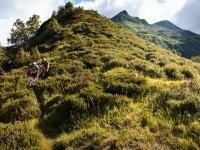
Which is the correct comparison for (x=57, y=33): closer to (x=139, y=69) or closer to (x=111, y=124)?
(x=139, y=69)

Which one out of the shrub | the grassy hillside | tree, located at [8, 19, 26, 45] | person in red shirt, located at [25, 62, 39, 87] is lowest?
the shrub

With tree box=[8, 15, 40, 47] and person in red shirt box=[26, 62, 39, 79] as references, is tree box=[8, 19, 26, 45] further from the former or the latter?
person in red shirt box=[26, 62, 39, 79]

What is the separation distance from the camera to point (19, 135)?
34.7 ft

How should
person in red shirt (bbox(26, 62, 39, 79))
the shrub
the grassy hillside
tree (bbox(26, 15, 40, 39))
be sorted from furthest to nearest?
tree (bbox(26, 15, 40, 39))
person in red shirt (bbox(26, 62, 39, 79))
the shrub
the grassy hillside

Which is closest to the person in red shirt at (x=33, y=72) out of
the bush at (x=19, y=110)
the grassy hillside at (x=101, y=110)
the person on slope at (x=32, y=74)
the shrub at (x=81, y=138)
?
the person on slope at (x=32, y=74)

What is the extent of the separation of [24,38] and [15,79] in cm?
7849

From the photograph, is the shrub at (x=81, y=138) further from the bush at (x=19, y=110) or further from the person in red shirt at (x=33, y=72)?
the person in red shirt at (x=33, y=72)

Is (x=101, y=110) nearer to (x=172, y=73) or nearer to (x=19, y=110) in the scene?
(x=19, y=110)

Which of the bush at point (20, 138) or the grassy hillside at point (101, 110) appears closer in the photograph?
the grassy hillside at point (101, 110)

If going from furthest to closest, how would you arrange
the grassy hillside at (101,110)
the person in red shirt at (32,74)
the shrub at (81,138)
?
1. the person in red shirt at (32,74)
2. the shrub at (81,138)
3. the grassy hillside at (101,110)

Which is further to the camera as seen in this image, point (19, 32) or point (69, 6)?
point (19, 32)

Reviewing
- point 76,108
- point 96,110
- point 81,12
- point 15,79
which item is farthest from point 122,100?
point 81,12

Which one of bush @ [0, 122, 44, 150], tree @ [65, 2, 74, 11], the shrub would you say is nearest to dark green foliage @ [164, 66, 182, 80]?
the shrub

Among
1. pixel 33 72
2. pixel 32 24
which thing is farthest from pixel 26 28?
pixel 33 72
